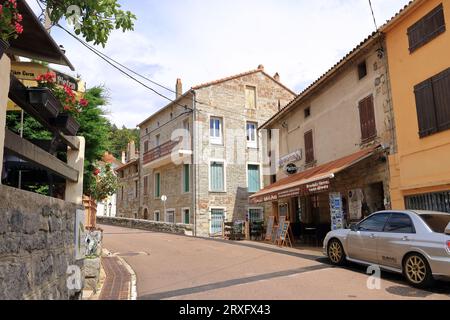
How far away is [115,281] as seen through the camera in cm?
867

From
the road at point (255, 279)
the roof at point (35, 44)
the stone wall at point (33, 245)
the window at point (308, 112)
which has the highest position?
the window at point (308, 112)

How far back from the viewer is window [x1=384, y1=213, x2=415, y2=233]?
8.53 m

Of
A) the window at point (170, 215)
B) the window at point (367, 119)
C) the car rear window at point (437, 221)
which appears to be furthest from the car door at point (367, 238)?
the window at point (170, 215)

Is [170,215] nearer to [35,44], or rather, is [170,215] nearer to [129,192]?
[129,192]

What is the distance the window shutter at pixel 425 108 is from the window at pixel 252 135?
17112 mm

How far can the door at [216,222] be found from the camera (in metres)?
26.3

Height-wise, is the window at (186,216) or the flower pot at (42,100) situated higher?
the flower pot at (42,100)

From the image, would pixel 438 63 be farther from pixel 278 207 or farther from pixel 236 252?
pixel 278 207

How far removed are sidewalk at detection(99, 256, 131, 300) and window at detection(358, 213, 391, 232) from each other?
562 centimetres

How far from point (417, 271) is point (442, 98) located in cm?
535

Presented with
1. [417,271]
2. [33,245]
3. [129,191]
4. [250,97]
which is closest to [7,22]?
[33,245]

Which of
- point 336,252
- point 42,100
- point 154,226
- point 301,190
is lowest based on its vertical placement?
point 336,252

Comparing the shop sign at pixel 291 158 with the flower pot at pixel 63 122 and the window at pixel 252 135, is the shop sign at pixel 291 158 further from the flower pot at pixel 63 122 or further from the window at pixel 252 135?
the flower pot at pixel 63 122

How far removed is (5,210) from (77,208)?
2.83m
